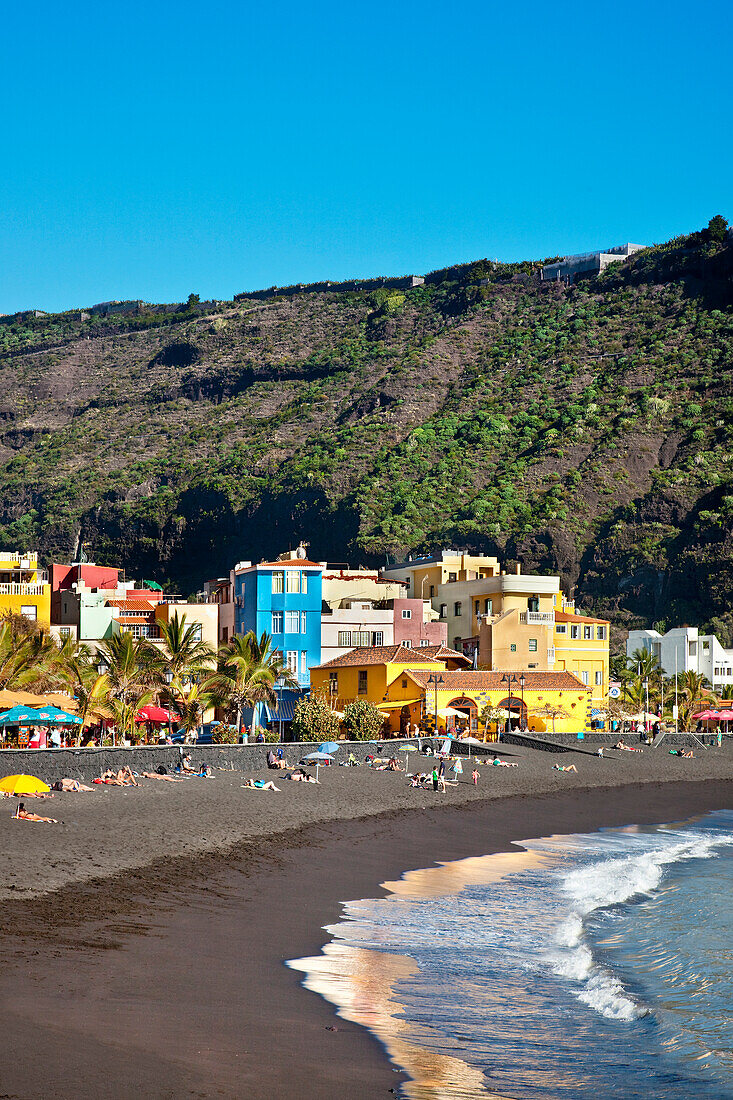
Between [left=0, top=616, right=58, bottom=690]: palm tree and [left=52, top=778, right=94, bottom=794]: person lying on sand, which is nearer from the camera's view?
[left=52, top=778, right=94, bottom=794]: person lying on sand

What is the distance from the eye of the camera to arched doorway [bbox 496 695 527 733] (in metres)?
56.8

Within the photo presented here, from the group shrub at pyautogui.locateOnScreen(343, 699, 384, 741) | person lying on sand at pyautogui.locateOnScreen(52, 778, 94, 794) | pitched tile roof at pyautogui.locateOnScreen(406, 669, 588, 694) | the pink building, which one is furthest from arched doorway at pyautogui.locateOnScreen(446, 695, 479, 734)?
person lying on sand at pyautogui.locateOnScreen(52, 778, 94, 794)

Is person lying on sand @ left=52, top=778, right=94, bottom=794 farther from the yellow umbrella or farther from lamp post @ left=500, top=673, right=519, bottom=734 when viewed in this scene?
lamp post @ left=500, top=673, right=519, bottom=734

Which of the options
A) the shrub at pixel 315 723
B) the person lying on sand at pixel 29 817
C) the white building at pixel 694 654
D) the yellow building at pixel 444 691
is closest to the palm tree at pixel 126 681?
the shrub at pixel 315 723

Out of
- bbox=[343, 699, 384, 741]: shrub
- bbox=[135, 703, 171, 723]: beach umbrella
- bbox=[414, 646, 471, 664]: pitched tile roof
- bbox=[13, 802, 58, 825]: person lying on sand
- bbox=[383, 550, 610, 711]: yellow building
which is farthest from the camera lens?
bbox=[383, 550, 610, 711]: yellow building

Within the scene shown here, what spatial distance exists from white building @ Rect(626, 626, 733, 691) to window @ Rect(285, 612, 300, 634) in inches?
1319

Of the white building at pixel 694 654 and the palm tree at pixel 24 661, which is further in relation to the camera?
the white building at pixel 694 654

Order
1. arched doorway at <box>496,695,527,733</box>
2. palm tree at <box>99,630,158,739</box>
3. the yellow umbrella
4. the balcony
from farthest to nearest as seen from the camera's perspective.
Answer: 1. the balcony
2. arched doorway at <box>496,695,527,733</box>
3. palm tree at <box>99,630,158,739</box>
4. the yellow umbrella

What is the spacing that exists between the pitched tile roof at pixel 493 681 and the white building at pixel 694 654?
28838 mm

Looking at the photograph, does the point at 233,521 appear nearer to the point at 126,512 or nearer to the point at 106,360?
the point at 126,512

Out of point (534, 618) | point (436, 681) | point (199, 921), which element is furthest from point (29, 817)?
point (534, 618)

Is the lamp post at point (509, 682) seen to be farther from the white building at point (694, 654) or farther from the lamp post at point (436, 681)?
the white building at point (694, 654)

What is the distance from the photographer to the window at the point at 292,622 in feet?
209

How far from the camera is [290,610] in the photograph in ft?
210
